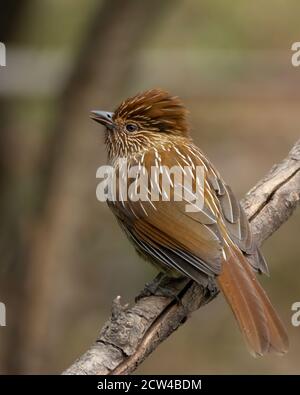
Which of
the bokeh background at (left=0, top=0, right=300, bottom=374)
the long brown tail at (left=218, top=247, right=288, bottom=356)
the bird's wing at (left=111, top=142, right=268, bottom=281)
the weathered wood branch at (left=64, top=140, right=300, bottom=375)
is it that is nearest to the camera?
the weathered wood branch at (left=64, top=140, right=300, bottom=375)

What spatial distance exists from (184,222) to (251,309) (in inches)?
26.2

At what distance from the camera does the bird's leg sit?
5.69m

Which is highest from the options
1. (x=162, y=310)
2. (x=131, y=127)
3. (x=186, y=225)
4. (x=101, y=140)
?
(x=131, y=127)

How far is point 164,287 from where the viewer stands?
5773 mm

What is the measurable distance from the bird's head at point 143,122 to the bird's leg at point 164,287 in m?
1.06

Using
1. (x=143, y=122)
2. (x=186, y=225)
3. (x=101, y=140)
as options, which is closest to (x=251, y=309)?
(x=186, y=225)

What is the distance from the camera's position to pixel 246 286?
5586 mm

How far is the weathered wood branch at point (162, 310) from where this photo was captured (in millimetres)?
4914

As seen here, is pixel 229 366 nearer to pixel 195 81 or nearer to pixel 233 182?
pixel 233 182

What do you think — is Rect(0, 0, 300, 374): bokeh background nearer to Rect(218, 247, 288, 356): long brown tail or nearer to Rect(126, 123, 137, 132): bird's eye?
Rect(126, 123, 137, 132): bird's eye

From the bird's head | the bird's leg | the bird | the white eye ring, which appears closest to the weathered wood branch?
the bird's leg

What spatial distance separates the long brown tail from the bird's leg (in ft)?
0.99

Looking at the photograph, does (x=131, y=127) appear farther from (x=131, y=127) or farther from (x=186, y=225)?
(x=186, y=225)
